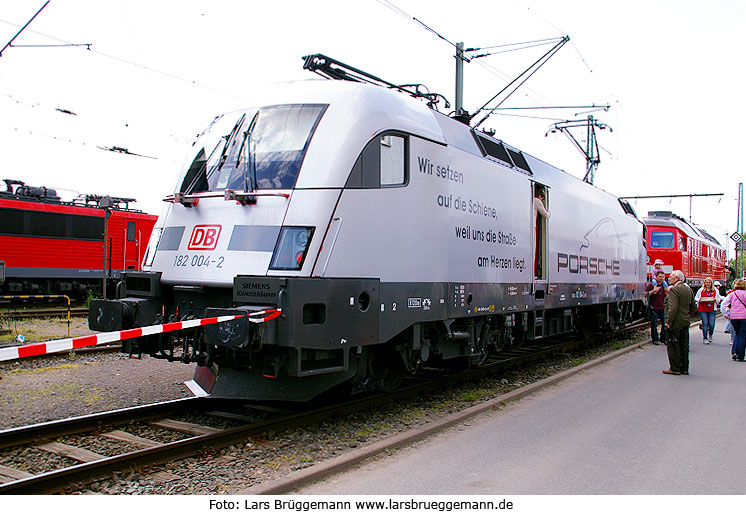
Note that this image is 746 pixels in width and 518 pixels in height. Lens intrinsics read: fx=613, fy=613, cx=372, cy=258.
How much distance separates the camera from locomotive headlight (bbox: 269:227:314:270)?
564cm

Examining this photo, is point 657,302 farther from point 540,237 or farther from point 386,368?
point 386,368

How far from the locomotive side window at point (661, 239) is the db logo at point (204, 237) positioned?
2246 cm

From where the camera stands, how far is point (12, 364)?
356 inches

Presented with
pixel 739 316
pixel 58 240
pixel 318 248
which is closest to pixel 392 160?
pixel 318 248

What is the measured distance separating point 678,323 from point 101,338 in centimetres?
869

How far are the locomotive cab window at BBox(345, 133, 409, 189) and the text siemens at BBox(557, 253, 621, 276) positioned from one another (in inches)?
204

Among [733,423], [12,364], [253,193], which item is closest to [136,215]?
[12,364]

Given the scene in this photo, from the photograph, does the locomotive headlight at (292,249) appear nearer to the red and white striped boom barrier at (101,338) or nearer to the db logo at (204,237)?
the red and white striped boom barrier at (101,338)

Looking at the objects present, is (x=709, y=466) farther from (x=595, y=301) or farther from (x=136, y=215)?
(x=136, y=215)

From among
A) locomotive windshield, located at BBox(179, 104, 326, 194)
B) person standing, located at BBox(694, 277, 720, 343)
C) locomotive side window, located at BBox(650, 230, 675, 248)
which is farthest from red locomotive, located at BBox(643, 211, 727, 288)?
locomotive windshield, located at BBox(179, 104, 326, 194)

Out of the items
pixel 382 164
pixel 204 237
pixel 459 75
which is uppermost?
pixel 459 75

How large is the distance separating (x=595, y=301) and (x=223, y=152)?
8.99 meters

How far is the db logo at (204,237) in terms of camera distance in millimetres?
6191

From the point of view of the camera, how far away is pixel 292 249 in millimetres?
5676
